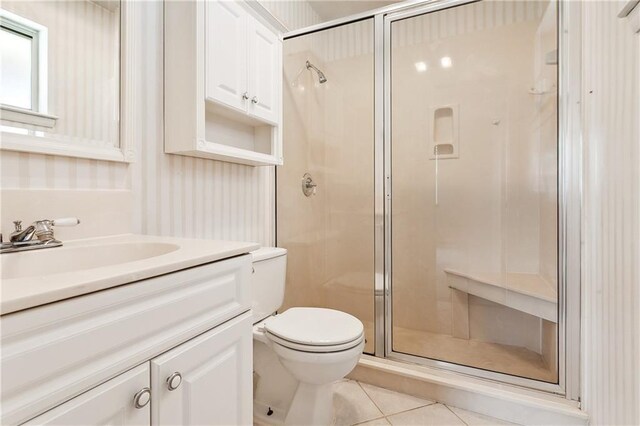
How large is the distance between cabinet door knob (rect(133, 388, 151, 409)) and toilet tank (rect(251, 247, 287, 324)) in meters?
0.75

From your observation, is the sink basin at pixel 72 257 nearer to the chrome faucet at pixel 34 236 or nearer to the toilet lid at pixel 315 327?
the chrome faucet at pixel 34 236

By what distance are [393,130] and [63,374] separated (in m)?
1.85

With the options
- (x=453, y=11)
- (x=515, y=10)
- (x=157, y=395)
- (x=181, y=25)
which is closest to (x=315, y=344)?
(x=157, y=395)

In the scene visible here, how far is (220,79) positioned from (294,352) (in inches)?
43.0

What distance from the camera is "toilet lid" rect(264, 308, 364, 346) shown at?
1220 millimetres

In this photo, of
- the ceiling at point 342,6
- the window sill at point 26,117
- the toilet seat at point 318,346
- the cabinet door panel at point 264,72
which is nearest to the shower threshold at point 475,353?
the toilet seat at point 318,346

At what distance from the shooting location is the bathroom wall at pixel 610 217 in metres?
0.98

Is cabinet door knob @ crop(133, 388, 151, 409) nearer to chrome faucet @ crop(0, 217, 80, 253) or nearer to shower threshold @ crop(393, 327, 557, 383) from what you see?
chrome faucet @ crop(0, 217, 80, 253)

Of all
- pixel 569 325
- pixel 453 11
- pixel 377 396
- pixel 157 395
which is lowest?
pixel 377 396

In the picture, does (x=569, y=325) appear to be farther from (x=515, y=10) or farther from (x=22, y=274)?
(x=22, y=274)

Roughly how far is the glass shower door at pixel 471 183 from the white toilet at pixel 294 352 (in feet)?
2.24

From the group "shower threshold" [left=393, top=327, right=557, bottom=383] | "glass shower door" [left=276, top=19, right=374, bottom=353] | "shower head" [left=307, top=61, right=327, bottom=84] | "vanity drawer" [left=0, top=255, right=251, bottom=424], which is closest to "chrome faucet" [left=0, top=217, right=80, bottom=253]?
"vanity drawer" [left=0, top=255, right=251, bottom=424]

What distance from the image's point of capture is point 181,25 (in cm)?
121

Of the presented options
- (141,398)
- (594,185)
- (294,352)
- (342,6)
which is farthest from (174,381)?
(342,6)
